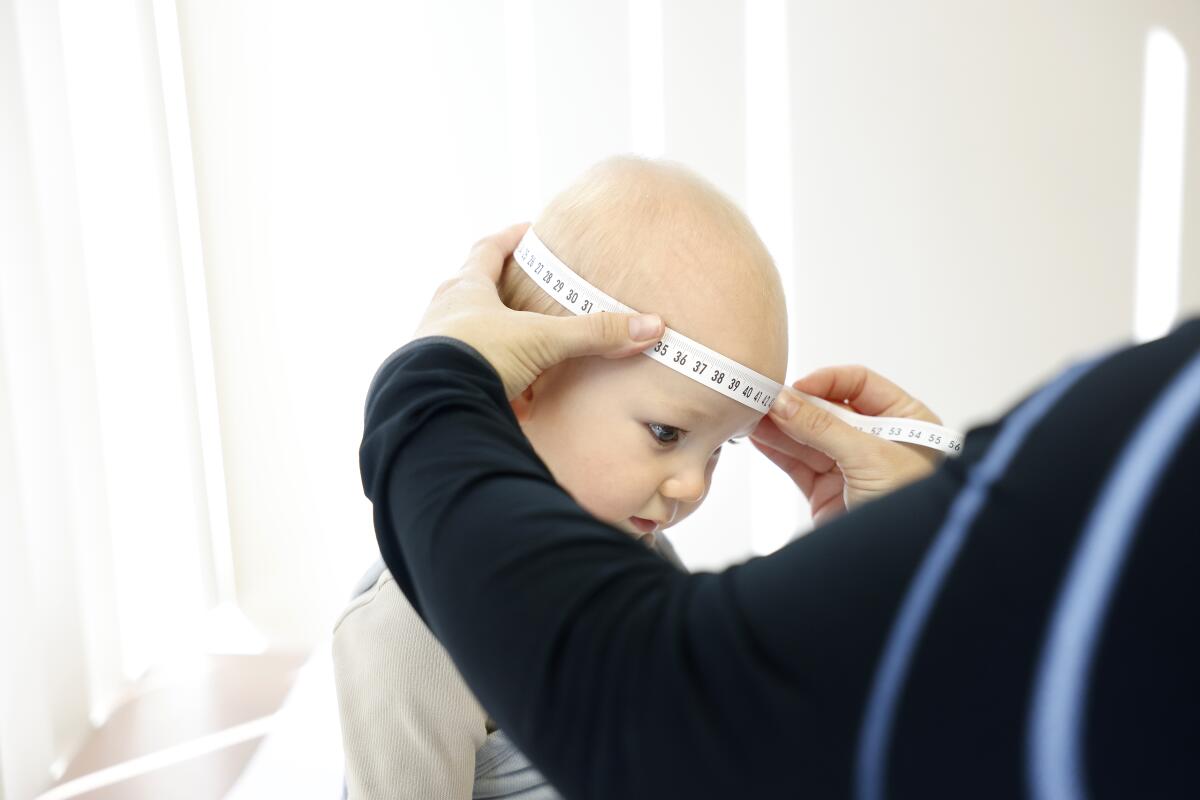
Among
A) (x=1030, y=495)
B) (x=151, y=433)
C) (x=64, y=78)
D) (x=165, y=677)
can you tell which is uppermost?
(x=64, y=78)

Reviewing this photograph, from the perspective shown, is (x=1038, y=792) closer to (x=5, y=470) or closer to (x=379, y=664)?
(x=379, y=664)

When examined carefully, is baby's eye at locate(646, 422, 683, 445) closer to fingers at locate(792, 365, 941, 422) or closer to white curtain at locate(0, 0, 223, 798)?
fingers at locate(792, 365, 941, 422)

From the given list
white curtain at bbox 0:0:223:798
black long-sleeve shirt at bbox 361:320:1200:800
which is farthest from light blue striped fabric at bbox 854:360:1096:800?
white curtain at bbox 0:0:223:798

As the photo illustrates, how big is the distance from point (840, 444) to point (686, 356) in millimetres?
186

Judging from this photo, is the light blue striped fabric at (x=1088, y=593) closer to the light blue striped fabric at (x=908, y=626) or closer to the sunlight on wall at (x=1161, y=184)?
the light blue striped fabric at (x=908, y=626)

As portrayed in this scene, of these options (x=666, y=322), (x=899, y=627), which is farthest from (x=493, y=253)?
(x=899, y=627)

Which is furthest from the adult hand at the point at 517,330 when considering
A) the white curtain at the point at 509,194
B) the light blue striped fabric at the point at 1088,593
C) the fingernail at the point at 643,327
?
the white curtain at the point at 509,194

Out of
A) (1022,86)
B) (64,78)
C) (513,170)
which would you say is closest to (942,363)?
(1022,86)

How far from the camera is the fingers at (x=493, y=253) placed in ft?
3.21

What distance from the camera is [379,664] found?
3.35ft

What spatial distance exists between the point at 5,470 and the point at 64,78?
675 millimetres

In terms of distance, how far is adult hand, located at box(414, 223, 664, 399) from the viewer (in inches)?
27.7

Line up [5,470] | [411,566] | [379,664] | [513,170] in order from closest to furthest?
[411,566] → [379,664] → [5,470] → [513,170]

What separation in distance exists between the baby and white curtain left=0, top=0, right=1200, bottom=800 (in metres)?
1.14
